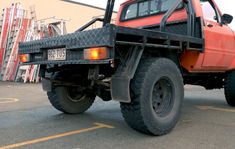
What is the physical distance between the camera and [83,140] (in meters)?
3.75

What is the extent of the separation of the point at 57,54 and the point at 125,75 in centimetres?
112

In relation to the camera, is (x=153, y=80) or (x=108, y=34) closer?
(x=108, y=34)

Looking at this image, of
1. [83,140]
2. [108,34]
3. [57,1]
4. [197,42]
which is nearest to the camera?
[108,34]

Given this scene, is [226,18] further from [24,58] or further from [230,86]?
[24,58]

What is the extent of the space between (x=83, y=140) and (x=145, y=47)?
4.72 ft

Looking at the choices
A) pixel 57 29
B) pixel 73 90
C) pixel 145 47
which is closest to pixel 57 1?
pixel 57 29

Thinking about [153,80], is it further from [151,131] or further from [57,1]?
[57,1]

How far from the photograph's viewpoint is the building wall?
18531mm

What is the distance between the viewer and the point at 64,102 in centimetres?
530

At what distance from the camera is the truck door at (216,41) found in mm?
5242

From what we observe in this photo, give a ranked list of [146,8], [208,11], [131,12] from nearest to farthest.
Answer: [208,11] < [146,8] < [131,12]

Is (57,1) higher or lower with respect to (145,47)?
higher

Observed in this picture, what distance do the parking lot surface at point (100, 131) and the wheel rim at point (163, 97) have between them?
0.34 meters

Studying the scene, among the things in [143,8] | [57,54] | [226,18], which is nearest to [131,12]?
[143,8]
